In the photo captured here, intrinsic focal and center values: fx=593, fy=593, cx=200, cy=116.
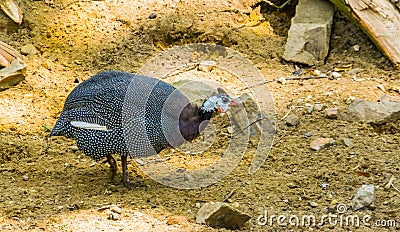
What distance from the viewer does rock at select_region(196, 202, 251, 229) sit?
291 centimetres

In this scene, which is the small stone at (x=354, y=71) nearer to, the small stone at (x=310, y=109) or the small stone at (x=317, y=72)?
the small stone at (x=317, y=72)

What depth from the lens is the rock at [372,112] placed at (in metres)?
3.93

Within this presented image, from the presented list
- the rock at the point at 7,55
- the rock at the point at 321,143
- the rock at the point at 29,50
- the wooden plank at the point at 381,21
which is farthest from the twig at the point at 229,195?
the rock at the point at 29,50

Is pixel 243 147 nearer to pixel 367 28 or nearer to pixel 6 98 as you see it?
pixel 367 28

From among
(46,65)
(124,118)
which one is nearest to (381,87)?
(124,118)

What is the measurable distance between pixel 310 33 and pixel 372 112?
116 cm

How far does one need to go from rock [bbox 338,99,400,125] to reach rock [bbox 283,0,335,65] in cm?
97

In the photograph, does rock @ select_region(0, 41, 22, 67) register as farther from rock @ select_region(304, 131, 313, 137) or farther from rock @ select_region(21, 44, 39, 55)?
Result: rock @ select_region(304, 131, 313, 137)

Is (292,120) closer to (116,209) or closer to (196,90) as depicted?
(196,90)

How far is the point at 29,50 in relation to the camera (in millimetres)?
5199

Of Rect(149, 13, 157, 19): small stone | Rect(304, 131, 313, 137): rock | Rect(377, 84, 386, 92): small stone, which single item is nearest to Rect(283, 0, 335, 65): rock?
Rect(377, 84, 386, 92): small stone

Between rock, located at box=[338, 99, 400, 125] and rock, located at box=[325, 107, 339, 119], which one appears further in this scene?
rock, located at box=[325, 107, 339, 119]

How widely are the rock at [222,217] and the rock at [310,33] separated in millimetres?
2300

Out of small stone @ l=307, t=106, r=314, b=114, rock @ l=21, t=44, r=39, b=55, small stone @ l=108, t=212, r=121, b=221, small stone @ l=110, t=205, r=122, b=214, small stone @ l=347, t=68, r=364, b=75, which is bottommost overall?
small stone @ l=347, t=68, r=364, b=75
